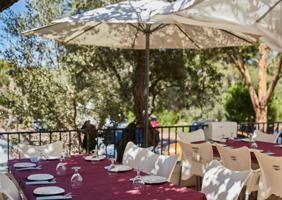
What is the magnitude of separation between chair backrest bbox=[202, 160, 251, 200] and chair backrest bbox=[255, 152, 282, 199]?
79 centimetres

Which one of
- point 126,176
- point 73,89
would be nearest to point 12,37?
point 73,89

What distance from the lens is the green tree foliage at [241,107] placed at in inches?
627

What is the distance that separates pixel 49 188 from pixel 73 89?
5.53 metres

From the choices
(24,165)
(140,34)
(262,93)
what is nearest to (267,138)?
(140,34)

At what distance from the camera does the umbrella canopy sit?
3.21 metres

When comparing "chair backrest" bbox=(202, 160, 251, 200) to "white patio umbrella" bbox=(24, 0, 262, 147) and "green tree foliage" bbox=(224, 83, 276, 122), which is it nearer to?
"white patio umbrella" bbox=(24, 0, 262, 147)

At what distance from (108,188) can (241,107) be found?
1349 cm

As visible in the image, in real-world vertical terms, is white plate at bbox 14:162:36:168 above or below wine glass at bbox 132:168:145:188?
above

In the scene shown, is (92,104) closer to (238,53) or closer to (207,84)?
(207,84)

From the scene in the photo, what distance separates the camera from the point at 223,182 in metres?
3.39

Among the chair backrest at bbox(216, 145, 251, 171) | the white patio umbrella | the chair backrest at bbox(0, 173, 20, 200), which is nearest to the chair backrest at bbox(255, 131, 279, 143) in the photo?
the white patio umbrella

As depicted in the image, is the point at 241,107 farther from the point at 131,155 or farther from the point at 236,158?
the point at 131,155

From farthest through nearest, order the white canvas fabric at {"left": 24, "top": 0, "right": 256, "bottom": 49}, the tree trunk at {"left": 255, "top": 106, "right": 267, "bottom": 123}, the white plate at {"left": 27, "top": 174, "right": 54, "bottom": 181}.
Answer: the tree trunk at {"left": 255, "top": 106, "right": 267, "bottom": 123} < the white canvas fabric at {"left": 24, "top": 0, "right": 256, "bottom": 49} < the white plate at {"left": 27, "top": 174, "right": 54, "bottom": 181}

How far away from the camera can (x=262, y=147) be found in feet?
17.6
